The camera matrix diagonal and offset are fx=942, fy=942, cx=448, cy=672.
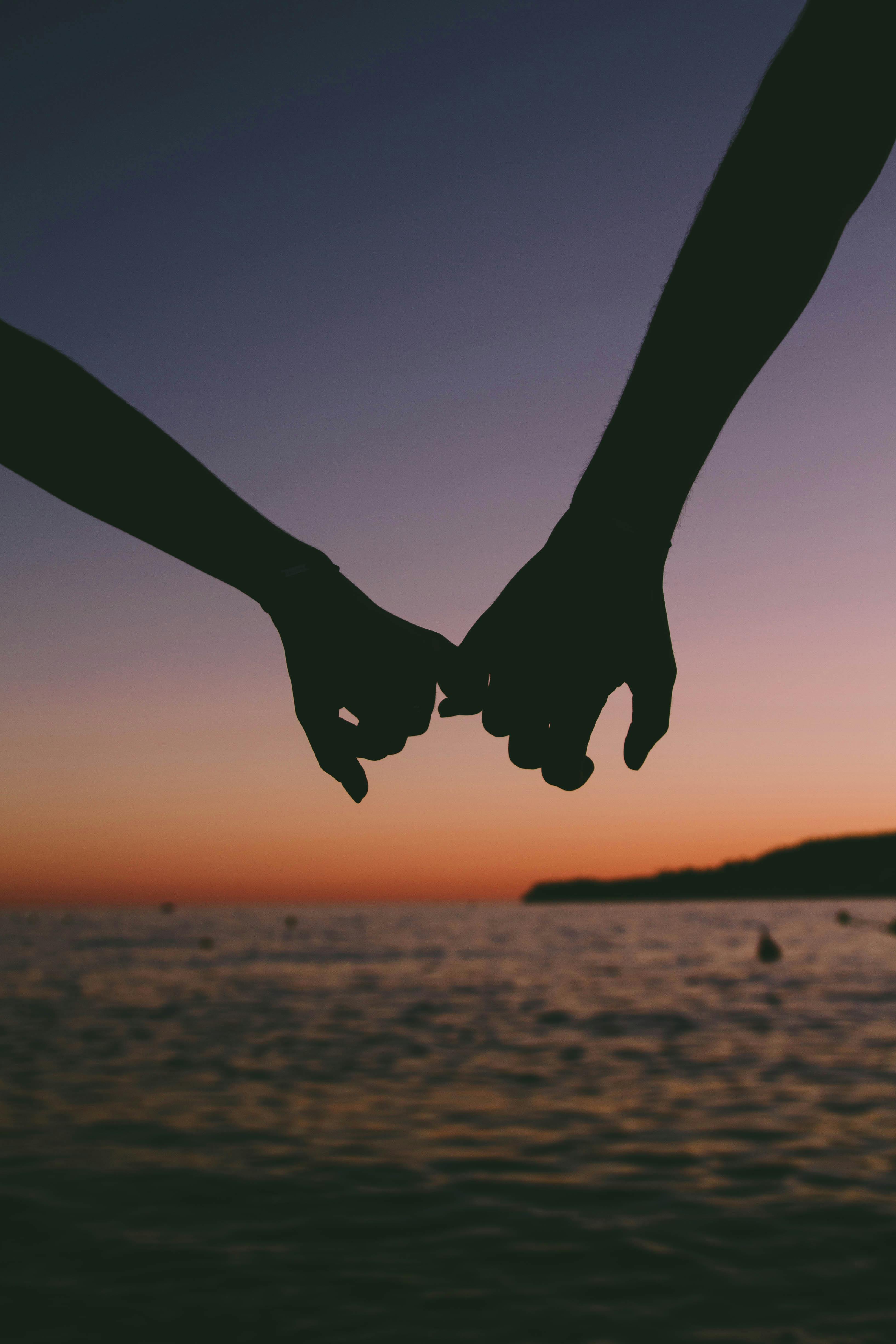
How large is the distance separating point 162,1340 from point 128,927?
11264cm

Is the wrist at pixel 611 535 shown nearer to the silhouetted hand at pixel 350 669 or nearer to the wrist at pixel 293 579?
the silhouetted hand at pixel 350 669

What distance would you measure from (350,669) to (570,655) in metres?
0.58

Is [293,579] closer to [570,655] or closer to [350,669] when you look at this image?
[350,669]

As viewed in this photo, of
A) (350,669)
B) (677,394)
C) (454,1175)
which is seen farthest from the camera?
(454,1175)

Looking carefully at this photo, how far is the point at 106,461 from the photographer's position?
2209 millimetres

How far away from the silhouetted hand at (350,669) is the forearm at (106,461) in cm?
23

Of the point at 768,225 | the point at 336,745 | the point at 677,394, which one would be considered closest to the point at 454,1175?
the point at 336,745

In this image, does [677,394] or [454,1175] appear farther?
[454,1175]

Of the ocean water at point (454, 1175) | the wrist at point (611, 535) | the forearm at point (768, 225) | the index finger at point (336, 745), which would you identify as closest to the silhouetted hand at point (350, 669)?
the index finger at point (336, 745)

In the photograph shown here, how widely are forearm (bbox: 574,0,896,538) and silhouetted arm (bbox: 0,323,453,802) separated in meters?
0.83

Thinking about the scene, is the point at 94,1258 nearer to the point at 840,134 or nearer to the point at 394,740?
the point at 394,740

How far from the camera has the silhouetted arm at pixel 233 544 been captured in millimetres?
2188

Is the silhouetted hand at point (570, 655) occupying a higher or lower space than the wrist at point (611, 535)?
lower

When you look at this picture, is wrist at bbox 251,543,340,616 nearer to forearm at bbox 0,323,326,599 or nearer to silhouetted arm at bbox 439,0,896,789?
forearm at bbox 0,323,326,599
